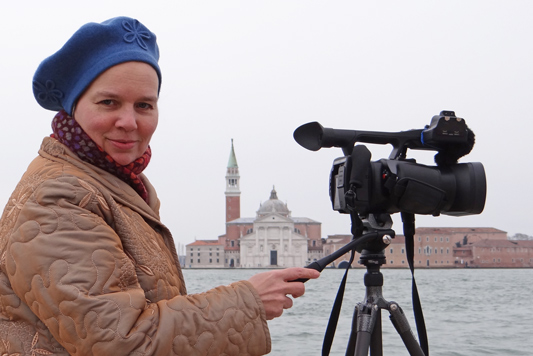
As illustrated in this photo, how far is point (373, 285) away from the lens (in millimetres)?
1158

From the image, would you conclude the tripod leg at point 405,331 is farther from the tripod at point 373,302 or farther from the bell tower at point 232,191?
the bell tower at point 232,191

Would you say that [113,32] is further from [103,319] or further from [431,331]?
[431,331]

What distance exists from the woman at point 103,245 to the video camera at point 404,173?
11.2 inches

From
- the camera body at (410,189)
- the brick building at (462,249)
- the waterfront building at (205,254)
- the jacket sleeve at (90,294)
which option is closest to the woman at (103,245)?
the jacket sleeve at (90,294)

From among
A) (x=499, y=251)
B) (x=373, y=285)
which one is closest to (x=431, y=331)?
(x=373, y=285)

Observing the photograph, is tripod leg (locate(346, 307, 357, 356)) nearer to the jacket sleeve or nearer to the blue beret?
the jacket sleeve

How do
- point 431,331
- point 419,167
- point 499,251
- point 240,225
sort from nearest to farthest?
point 419,167 < point 431,331 < point 499,251 < point 240,225

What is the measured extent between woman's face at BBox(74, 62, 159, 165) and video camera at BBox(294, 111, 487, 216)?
0.34m

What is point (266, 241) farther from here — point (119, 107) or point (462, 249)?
point (119, 107)

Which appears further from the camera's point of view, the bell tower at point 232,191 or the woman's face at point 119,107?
the bell tower at point 232,191

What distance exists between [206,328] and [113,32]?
0.40 m

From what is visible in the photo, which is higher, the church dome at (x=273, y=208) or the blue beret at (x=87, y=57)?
the church dome at (x=273, y=208)

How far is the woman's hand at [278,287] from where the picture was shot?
820 millimetres

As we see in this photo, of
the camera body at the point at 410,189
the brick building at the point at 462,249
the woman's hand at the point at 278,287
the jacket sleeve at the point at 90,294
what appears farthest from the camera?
the brick building at the point at 462,249
